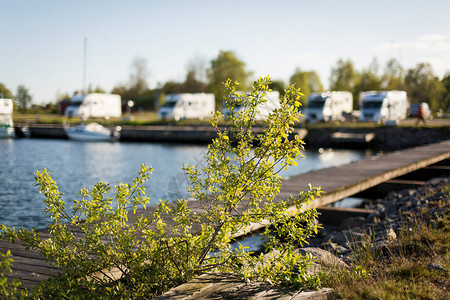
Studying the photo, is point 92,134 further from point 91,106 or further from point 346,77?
point 346,77

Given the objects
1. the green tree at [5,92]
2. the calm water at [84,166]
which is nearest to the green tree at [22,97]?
the green tree at [5,92]

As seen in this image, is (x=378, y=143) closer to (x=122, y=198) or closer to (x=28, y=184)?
(x=28, y=184)

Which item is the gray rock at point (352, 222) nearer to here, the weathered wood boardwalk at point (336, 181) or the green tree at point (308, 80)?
the weathered wood boardwalk at point (336, 181)

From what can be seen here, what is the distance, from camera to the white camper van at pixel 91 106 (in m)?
48.2

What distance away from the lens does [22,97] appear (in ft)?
172

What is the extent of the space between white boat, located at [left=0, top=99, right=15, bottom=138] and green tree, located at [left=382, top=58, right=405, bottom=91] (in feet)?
150

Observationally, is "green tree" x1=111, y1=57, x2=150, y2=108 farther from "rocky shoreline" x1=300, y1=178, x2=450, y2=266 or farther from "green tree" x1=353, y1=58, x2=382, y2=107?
"rocky shoreline" x1=300, y1=178, x2=450, y2=266

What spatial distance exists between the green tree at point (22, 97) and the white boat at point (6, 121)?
980 centimetres

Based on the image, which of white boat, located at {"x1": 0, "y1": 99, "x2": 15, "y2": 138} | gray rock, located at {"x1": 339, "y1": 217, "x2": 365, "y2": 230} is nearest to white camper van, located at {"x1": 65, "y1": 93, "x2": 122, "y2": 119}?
white boat, located at {"x1": 0, "y1": 99, "x2": 15, "y2": 138}

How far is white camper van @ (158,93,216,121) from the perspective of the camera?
44.6 metres

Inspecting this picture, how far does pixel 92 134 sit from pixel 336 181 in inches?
1157

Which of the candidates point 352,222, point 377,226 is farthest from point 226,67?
point 377,226

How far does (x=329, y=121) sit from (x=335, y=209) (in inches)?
1183

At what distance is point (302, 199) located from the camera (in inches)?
162
